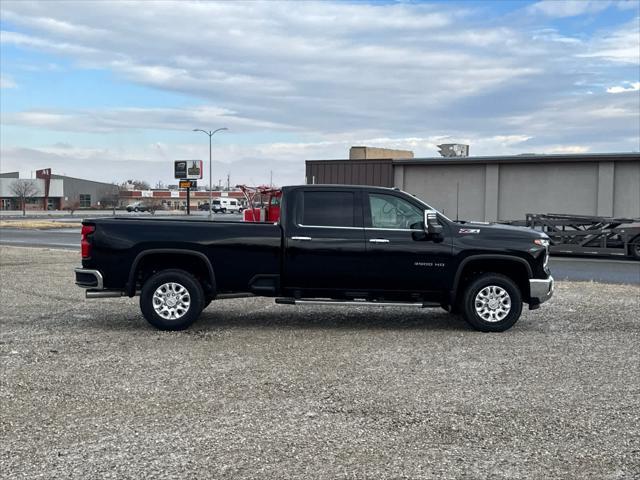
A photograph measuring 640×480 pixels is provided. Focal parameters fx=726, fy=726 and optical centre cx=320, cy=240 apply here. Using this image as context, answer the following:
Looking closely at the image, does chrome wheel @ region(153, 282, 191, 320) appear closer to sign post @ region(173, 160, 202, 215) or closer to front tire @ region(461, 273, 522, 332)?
front tire @ region(461, 273, 522, 332)

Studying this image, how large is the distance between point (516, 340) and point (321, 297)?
252cm

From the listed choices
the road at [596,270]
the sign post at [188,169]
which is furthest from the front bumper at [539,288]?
the sign post at [188,169]

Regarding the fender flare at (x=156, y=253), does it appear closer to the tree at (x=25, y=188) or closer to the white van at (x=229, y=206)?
the white van at (x=229, y=206)

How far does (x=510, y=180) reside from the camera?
3259 cm

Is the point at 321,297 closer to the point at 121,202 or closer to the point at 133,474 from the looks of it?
the point at 133,474

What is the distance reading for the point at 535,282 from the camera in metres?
9.44

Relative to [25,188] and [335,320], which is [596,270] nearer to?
[335,320]

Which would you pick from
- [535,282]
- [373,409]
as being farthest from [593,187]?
[373,409]

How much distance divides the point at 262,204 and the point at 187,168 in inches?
1973

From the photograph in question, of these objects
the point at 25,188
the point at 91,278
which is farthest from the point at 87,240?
the point at 25,188

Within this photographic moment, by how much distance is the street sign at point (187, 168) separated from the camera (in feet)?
218

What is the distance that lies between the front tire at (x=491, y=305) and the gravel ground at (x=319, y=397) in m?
0.18

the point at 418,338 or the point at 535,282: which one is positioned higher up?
the point at 535,282

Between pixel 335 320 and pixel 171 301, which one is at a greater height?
pixel 171 301
